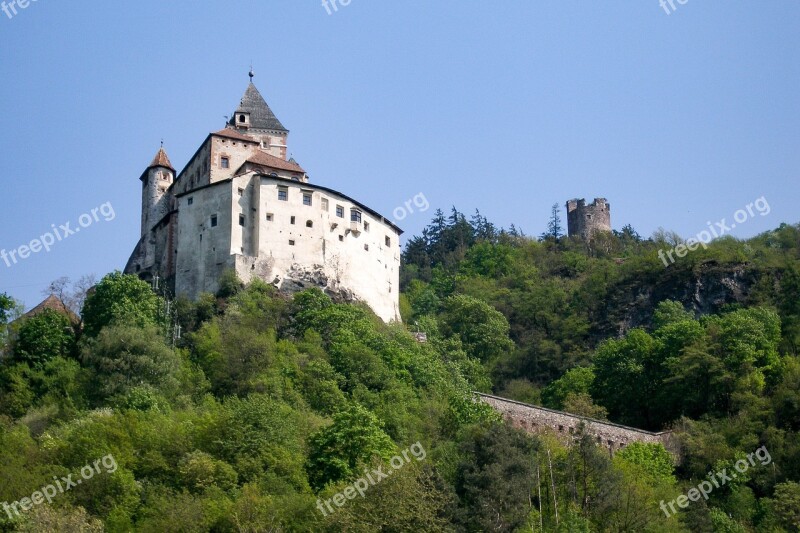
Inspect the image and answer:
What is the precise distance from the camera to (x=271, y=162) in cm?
6844

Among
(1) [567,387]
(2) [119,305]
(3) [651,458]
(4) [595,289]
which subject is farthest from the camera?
(4) [595,289]

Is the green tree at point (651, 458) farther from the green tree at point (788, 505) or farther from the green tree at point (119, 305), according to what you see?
the green tree at point (119, 305)

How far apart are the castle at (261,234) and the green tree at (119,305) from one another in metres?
4.69

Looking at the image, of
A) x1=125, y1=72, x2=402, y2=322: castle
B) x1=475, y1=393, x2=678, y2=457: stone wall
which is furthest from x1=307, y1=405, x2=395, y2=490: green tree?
x1=125, y1=72, x2=402, y2=322: castle

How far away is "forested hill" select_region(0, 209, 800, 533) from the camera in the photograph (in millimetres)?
41969

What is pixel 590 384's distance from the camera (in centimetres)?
6078

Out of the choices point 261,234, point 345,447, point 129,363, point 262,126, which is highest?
point 262,126

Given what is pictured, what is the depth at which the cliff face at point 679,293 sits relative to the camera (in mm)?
71188

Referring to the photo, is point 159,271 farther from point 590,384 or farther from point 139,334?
A: point 590,384

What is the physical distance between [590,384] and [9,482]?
95.9ft

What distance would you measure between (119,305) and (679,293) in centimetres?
3374

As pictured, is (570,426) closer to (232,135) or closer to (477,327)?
(477,327)

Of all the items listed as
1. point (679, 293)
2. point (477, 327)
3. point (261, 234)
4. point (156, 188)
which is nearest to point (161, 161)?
point (156, 188)

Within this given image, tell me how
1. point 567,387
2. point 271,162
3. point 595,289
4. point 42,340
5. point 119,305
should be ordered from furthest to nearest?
1. point 595,289
2. point 271,162
3. point 567,387
4. point 119,305
5. point 42,340
